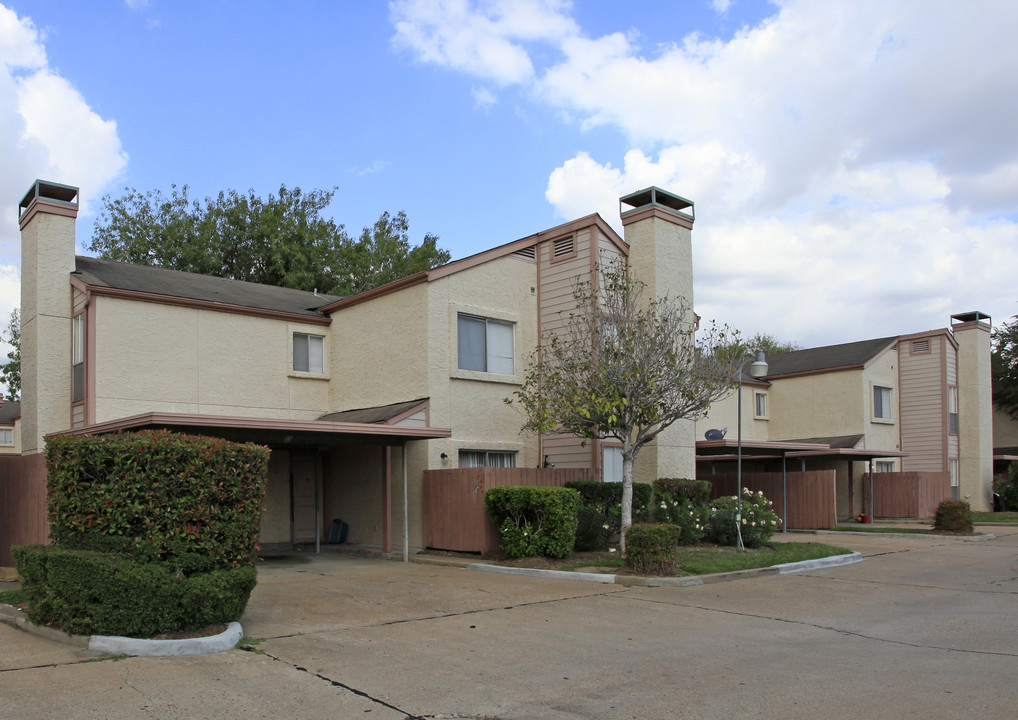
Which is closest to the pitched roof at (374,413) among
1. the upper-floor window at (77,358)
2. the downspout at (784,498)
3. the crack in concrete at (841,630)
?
the upper-floor window at (77,358)

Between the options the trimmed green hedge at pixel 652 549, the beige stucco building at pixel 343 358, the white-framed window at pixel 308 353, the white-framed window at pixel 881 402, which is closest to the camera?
the trimmed green hedge at pixel 652 549

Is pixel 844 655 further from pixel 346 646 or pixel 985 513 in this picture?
pixel 985 513

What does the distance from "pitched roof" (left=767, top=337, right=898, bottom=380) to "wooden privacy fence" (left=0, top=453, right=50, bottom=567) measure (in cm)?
2709

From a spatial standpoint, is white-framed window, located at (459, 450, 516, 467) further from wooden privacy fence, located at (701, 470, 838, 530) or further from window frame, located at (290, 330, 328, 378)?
wooden privacy fence, located at (701, 470, 838, 530)

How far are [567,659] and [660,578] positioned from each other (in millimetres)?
5188

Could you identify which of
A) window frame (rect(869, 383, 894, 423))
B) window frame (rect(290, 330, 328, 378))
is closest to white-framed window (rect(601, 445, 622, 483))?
window frame (rect(290, 330, 328, 378))

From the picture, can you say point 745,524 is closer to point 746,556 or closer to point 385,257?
point 746,556

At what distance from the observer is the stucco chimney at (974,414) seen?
33.6 metres

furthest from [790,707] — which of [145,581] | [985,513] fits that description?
[985,513]

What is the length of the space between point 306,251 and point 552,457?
19.9m

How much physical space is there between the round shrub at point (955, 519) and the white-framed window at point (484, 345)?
12.5 metres

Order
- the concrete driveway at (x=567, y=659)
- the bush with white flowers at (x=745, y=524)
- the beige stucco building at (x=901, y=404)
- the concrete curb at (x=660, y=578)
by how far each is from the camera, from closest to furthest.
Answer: the concrete driveway at (x=567, y=659)
the concrete curb at (x=660, y=578)
the bush with white flowers at (x=745, y=524)
the beige stucco building at (x=901, y=404)

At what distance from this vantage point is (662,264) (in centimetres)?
1931

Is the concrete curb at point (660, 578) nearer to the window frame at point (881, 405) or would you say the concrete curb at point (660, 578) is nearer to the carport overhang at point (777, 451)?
the carport overhang at point (777, 451)
